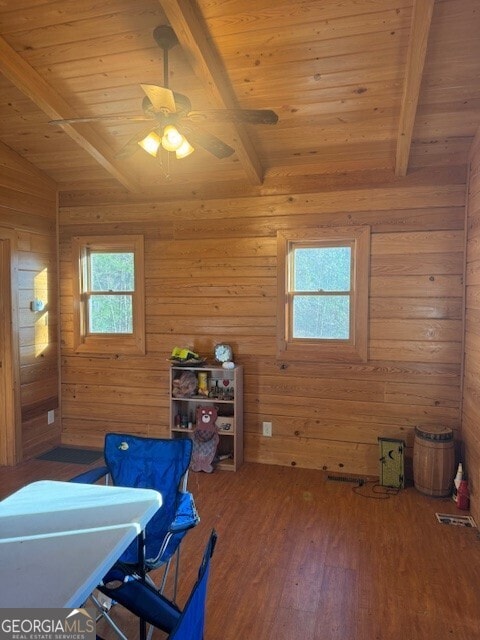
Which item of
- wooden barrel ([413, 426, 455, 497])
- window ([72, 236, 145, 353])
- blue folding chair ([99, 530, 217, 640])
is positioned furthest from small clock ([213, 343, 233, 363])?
blue folding chair ([99, 530, 217, 640])

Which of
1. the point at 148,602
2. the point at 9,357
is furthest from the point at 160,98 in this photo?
the point at 9,357

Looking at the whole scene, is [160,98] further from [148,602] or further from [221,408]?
[221,408]

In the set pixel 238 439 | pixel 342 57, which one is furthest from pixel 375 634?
pixel 342 57

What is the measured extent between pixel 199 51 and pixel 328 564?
311 centimetres

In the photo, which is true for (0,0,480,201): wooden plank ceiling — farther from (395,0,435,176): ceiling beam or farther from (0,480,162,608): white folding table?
(0,480,162,608): white folding table

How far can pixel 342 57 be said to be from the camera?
104 inches

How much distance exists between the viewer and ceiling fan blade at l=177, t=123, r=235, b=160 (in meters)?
2.43

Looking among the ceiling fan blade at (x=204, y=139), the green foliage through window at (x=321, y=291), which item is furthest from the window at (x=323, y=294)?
the ceiling fan blade at (x=204, y=139)

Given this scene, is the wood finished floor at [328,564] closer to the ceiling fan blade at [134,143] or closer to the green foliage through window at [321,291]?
the green foliage through window at [321,291]

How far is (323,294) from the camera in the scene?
3900mm

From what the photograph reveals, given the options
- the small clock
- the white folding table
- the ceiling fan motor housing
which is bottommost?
the white folding table

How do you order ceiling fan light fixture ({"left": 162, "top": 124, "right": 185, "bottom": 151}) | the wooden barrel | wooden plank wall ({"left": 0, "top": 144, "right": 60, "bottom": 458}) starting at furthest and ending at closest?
wooden plank wall ({"left": 0, "top": 144, "right": 60, "bottom": 458})
the wooden barrel
ceiling fan light fixture ({"left": 162, "top": 124, "right": 185, "bottom": 151})

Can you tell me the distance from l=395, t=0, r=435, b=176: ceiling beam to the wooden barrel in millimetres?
2195

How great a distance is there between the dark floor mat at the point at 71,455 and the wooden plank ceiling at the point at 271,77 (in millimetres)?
2768
